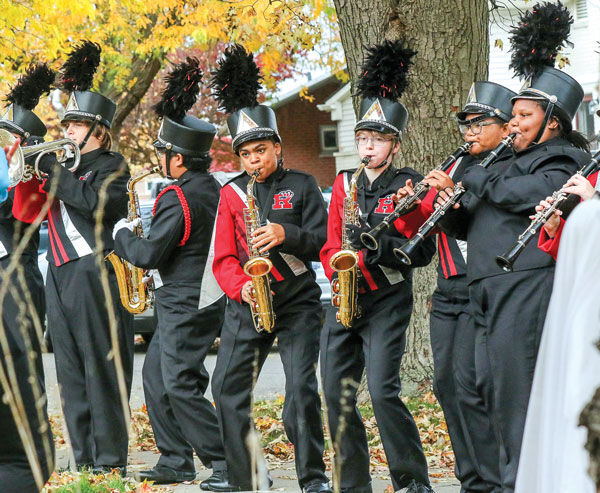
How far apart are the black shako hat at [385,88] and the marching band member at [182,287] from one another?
1.19m

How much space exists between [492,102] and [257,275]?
162cm

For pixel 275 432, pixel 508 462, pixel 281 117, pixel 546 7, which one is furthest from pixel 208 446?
pixel 281 117

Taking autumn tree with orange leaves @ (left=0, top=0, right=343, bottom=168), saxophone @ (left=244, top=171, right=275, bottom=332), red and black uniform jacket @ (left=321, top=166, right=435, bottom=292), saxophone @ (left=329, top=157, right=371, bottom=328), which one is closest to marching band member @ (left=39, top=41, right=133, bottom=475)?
saxophone @ (left=244, top=171, right=275, bottom=332)

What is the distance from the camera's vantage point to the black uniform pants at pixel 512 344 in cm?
496

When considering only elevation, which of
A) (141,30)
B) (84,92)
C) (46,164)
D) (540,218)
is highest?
(141,30)

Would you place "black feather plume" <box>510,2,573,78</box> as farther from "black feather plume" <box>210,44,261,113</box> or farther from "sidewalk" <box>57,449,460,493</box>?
"sidewalk" <box>57,449,460,493</box>

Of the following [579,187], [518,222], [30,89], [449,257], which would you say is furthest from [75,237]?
[579,187]

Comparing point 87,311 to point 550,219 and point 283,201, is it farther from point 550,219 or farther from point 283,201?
point 550,219

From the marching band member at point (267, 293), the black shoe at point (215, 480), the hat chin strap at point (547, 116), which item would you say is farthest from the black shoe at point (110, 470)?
the hat chin strap at point (547, 116)

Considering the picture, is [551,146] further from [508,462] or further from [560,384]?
[560,384]

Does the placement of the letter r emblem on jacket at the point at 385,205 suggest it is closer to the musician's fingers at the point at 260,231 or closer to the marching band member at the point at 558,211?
the musician's fingers at the point at 260,231

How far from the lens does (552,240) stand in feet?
15.9

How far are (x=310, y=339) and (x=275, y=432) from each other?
87.1 inches

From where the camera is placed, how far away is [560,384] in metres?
2.64
